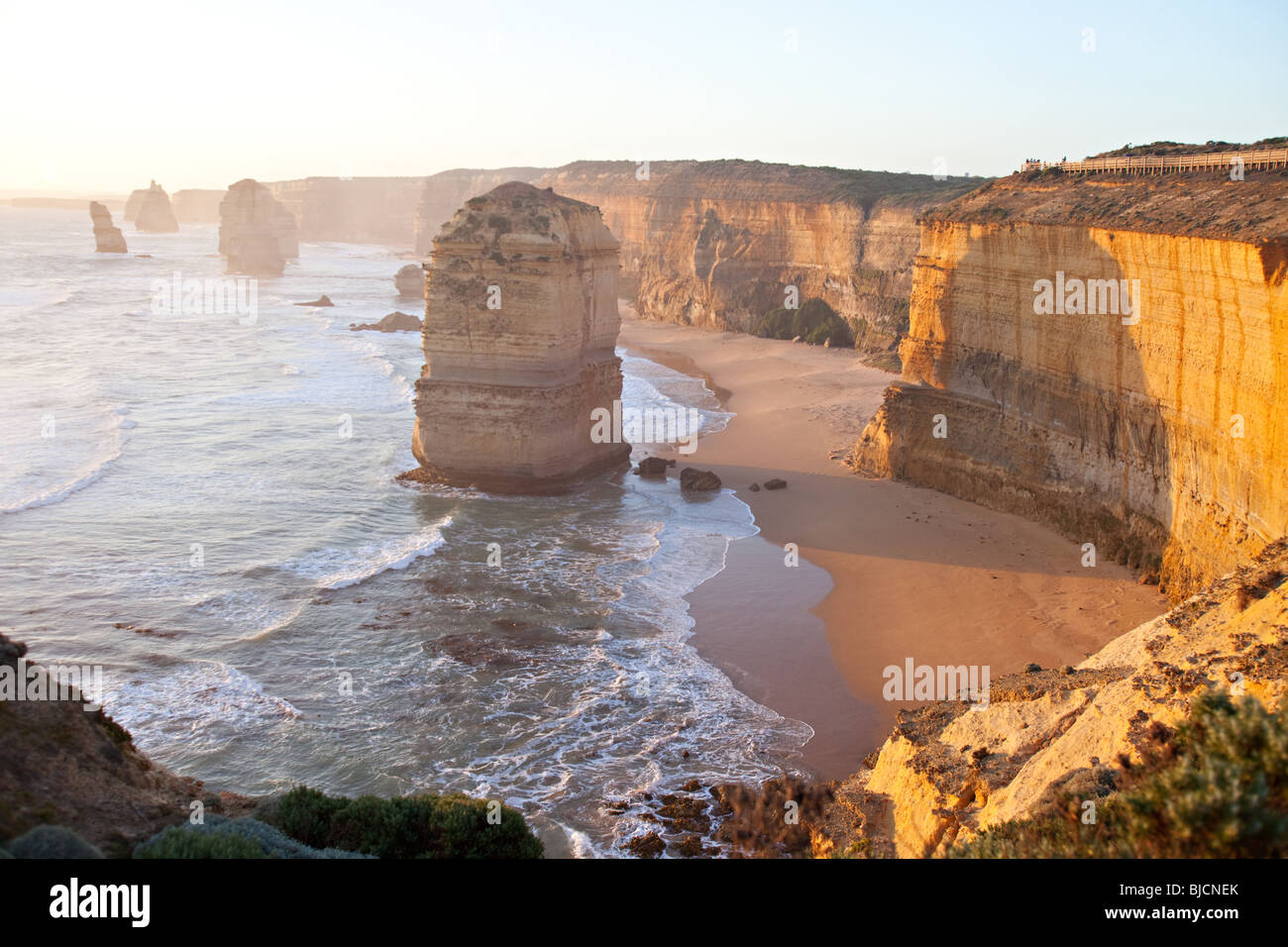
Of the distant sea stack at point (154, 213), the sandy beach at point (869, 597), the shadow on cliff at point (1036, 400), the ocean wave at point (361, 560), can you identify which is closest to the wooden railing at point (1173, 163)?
the shadow on cliff at point (1036, 400)

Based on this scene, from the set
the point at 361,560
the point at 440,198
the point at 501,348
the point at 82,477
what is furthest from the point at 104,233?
the point at 361,560

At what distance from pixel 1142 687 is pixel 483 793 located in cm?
793

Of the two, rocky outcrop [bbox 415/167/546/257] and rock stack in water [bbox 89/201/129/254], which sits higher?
rocky outcrop [bbox 415/167/546/257]

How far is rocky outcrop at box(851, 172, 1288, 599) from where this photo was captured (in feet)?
50.6

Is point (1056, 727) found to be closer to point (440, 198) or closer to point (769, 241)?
point (769, 241)

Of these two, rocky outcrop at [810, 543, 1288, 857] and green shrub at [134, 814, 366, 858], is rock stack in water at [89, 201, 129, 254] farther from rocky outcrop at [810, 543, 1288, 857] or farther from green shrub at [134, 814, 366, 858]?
rocky outcrop at [810, 543, 1288, 857]

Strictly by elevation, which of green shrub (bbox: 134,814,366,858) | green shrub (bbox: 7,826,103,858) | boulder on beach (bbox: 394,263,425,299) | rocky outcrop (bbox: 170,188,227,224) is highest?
rocky outcrop (bbox: 170,188,227,224)

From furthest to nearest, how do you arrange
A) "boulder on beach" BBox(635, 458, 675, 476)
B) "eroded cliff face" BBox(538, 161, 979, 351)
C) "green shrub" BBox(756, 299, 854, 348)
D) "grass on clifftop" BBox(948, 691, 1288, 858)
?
"green shrub" BBox(756, 299, 854, 348) < "eroded cliff face" BBox(538, 161, 979, 351) < "boulder on beach" BBox(635, 458, 675, 476) < "grass on clifftop" BBox(948, 691, 1288, 858)

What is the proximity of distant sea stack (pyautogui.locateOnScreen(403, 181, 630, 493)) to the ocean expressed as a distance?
1.03 m

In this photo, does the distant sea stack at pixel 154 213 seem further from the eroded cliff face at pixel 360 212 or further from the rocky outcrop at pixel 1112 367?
the rocky outcrop at pixel 1112 367

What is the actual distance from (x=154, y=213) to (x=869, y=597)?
501 ft

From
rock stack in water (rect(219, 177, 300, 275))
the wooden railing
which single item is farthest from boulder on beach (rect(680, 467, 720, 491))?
rock stack in water (rect(219, 177, 300, 275))

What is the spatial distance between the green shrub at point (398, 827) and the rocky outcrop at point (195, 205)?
20749cm

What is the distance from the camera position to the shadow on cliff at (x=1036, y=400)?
19.2 metres
